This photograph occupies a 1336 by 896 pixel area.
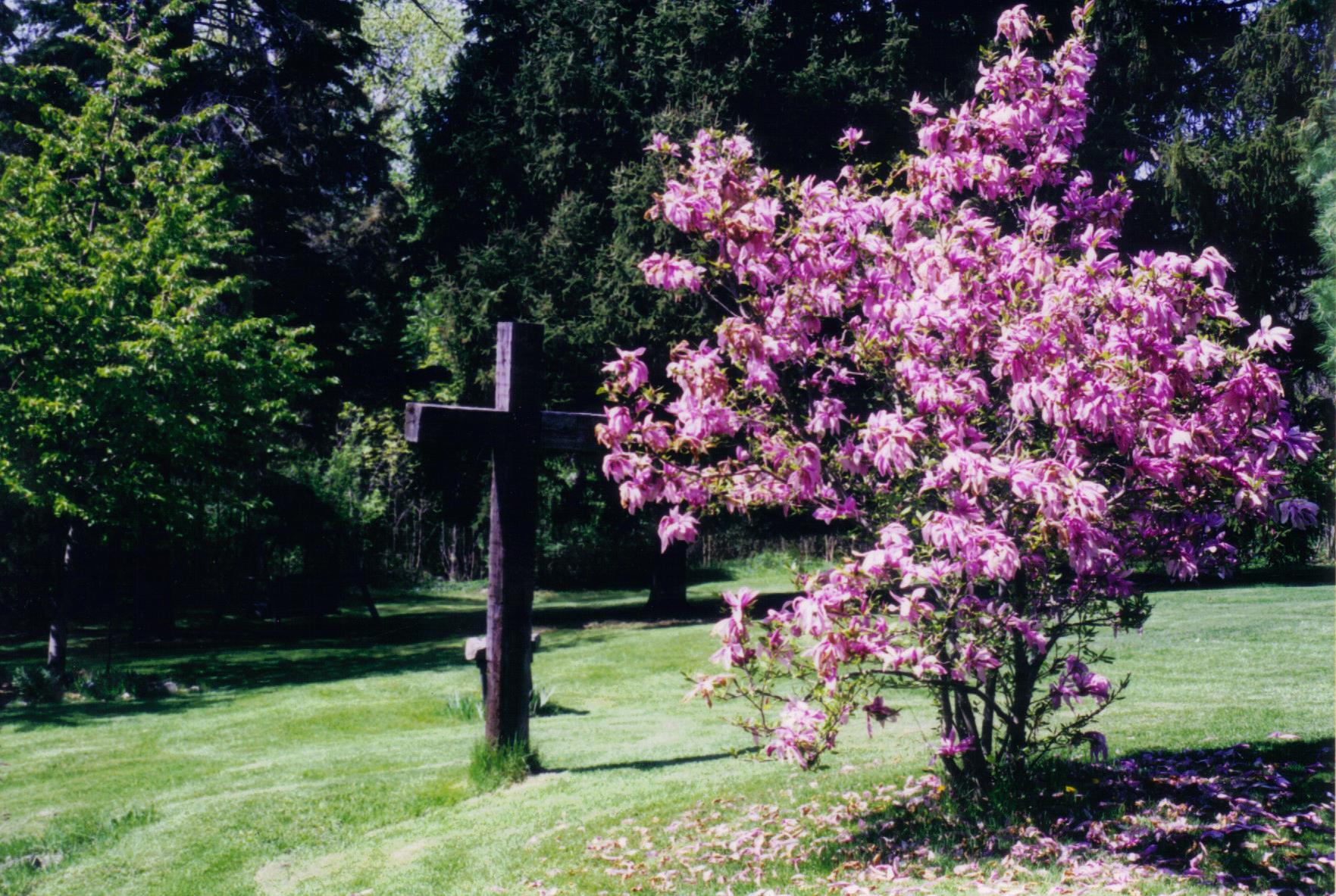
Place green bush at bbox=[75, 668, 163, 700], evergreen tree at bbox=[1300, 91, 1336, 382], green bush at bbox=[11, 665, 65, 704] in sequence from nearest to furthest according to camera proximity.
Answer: evergreen tree at bbox=[1300, 91, 1336, 382], green bush at bbox=[11, 665, 65, 704], green bush at bbox=[75, 668, 163, 700]

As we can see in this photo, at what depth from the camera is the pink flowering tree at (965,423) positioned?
4371 mm

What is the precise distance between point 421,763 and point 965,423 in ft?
17.3

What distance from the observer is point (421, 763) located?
812 centimetres

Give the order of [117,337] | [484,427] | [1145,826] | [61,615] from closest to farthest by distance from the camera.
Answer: [1145,826]
[484,427]
[117,337]
[61,615]

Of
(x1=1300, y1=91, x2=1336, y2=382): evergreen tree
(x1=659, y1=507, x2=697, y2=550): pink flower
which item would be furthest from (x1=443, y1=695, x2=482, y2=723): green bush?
(x1=1300, y1=91, x2=1336, y2=382): evergreen tree

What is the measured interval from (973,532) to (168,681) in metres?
12.4

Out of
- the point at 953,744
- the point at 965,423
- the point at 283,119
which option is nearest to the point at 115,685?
the point at 283,119

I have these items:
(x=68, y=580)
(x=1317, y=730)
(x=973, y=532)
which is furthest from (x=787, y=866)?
(x=68, y=580)

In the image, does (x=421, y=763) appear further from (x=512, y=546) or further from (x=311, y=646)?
(x=311, y=646)

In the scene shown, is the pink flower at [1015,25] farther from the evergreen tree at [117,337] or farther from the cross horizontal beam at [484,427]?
the evergreen tree at [117,337]

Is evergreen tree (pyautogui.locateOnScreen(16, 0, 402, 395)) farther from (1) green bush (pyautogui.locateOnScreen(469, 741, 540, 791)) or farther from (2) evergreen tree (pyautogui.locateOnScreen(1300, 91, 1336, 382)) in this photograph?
(2) evergreen tree (pyautogui.locateOnScreen(1300, 91, 1336, 382))

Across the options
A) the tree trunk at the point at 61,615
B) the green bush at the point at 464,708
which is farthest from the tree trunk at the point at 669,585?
the tree trunk at the point at 61,615

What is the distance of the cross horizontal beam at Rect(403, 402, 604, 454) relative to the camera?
6566 mm

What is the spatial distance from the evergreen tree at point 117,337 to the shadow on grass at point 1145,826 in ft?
33.0
